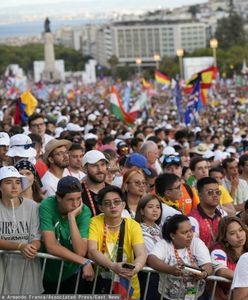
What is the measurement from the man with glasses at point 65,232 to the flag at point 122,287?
22 cm

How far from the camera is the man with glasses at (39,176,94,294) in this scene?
748 cm

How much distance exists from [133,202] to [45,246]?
1523 millimetres

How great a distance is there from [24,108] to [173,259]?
12.9 m

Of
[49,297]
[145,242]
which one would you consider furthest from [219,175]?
[49,297]

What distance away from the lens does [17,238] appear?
25.0 feet

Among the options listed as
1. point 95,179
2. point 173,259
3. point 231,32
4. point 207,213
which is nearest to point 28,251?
point 173,259

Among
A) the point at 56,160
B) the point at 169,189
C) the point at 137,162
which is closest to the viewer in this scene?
the point at 169,189

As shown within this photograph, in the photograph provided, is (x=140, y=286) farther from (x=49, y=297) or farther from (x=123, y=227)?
(x=49, y=297)

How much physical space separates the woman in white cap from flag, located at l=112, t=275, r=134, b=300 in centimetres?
54

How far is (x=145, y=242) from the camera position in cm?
803

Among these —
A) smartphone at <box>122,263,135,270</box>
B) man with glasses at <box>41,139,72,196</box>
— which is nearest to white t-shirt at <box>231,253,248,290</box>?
smartphone at <box>122,263,135,270</box>

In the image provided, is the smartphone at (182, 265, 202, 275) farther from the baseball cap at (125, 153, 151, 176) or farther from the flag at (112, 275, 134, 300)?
the baseball cap at (125, 153, 151, 176)

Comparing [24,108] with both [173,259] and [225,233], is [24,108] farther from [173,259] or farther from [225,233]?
[173,259]

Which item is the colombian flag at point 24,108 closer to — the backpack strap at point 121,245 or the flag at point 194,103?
the flag at point 194,103
